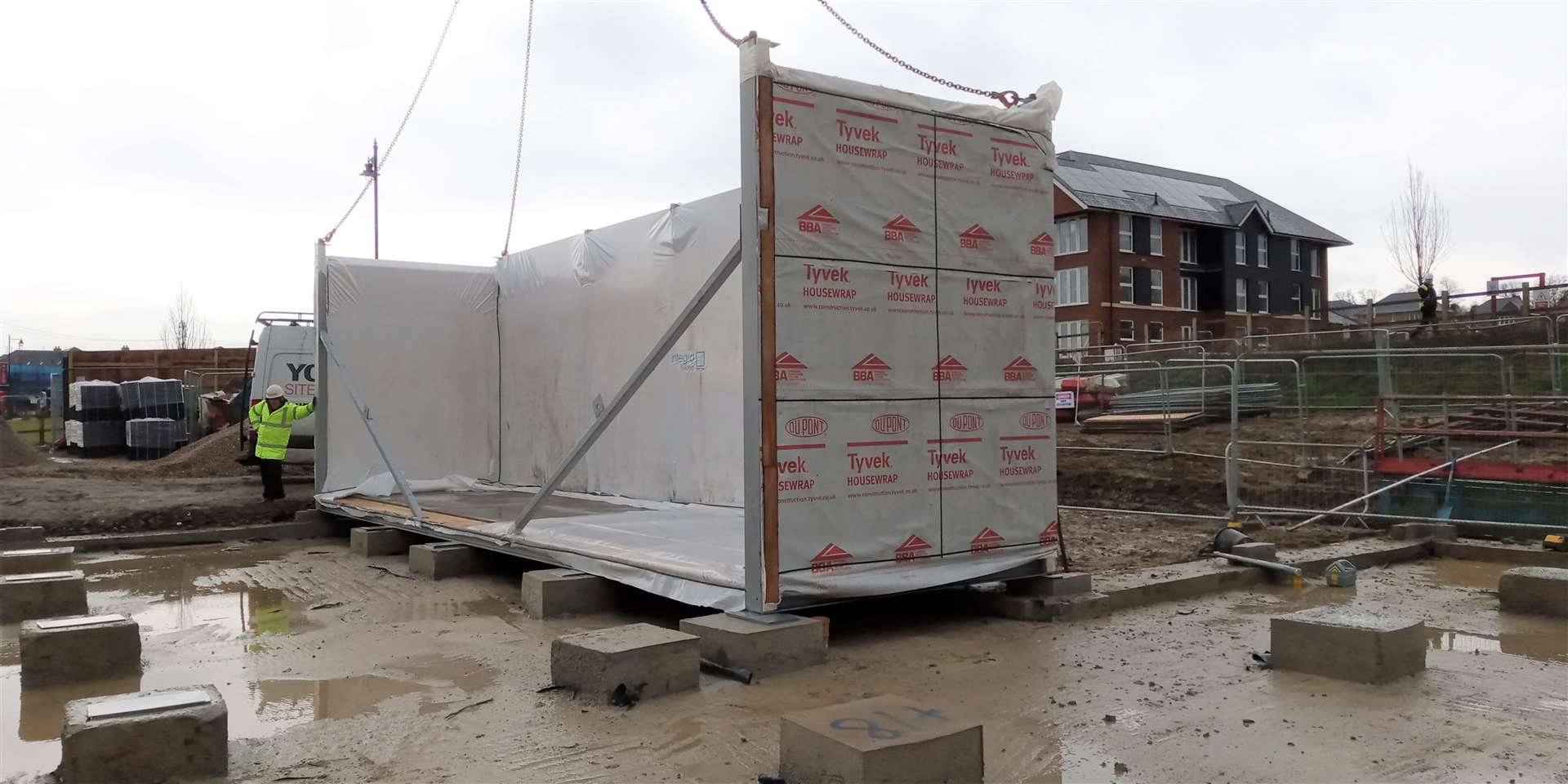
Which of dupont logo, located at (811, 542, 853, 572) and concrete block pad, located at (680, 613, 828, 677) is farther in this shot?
dupont logo, located at (811, 542, 853, 572)

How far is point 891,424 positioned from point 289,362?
12.5m

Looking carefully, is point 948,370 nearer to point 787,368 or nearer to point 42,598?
point 787,368

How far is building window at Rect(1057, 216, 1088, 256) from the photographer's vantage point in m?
42.8

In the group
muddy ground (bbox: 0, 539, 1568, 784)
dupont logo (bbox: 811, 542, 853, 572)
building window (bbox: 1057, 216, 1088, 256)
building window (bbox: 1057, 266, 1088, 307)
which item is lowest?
muddy ground (bbox: 0, 539, 1568, 784)

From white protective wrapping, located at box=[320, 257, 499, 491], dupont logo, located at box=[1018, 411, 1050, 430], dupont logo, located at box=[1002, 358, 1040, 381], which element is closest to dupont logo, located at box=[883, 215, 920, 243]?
dupont logo, located at box=[1002, 358, 1040, 381]

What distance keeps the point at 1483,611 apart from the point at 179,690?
8.06 meters

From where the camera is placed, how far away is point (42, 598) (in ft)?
24.4

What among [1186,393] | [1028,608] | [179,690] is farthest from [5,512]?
[1186,393]

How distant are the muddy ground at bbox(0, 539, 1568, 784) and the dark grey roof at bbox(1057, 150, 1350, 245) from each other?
3581cm

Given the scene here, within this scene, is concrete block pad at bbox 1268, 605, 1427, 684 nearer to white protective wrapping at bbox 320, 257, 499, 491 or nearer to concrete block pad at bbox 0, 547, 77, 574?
concrete block pad at bbox 0, 547, 77, 574

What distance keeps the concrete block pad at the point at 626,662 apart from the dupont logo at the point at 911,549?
1.72m

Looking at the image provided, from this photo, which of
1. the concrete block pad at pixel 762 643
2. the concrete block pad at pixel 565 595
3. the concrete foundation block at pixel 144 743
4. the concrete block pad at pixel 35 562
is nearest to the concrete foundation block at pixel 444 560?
the concrete block pad at pixel 565 595

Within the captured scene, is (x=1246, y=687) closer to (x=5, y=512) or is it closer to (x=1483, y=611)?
(x=1483, y=611)

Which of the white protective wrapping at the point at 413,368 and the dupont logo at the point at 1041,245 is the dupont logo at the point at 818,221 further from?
the white protective wrapping at the point at 413,368
